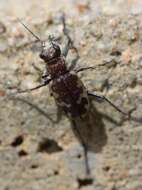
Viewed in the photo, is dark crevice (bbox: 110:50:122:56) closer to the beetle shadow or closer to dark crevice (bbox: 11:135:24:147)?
the beetle shadow

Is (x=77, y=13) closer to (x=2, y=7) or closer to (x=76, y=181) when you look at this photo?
(x=2, y=7)

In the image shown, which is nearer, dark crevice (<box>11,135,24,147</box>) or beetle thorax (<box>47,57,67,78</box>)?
dark crevice (<box>11,135,24,147</box>)

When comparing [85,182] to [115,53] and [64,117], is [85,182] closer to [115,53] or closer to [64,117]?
[64,117]

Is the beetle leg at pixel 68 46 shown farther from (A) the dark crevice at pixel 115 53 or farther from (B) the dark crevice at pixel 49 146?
(B) the dark crevice at pixel 49 146

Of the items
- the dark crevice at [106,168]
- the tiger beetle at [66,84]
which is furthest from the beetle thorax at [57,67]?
the dark crevice at [106,168]

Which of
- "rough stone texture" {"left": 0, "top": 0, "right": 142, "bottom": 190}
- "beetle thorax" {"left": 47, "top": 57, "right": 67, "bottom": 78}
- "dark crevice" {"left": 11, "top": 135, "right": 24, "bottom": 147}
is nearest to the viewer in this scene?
"rough stone texture" {"left": 0, "top": 0, "right": 142, "bottom": 190}

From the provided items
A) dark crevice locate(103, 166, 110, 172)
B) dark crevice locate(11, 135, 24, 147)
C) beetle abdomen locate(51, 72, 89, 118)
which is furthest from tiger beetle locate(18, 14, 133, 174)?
dark crevice locate(11, 135, 24, 147)

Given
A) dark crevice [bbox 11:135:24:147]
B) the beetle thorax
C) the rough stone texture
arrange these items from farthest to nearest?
the beetle thorax
dark crevice [bbox 11:135:24:147]
the rough stone texture
